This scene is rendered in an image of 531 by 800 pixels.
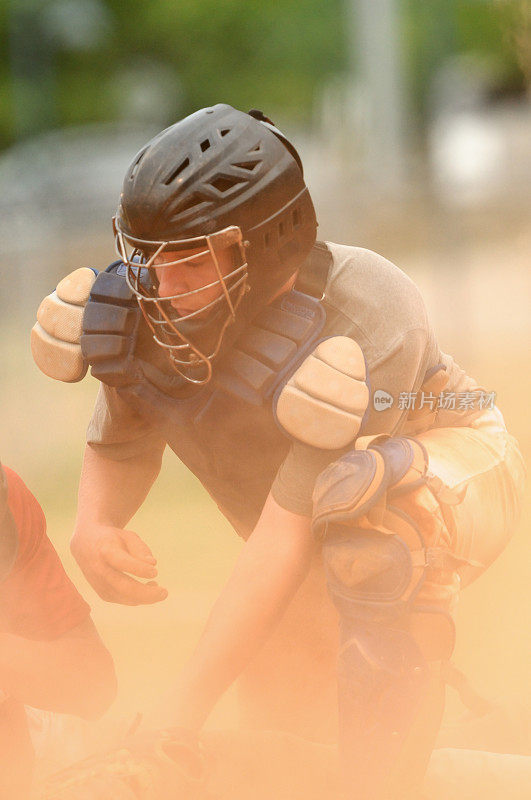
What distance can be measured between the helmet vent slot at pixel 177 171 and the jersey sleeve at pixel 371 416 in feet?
2.03

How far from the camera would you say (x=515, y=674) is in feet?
11.4

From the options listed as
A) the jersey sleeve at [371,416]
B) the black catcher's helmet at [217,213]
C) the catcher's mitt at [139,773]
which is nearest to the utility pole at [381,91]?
the black catcher's helmet at [217,213]

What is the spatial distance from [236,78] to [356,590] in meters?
19.6

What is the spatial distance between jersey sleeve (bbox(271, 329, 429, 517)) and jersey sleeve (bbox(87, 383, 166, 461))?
52 centimetres

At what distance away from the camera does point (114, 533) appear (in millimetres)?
2609

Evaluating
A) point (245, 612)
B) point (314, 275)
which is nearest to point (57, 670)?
point (245, 612)

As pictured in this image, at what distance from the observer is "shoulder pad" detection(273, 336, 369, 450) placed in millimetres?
2246

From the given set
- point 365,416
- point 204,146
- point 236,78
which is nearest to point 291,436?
point 365,416

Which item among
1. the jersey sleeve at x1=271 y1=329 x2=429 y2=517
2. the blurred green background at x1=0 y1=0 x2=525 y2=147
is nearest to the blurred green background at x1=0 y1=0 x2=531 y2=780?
the blurred green background at x1=0 y1=0 x2=525 y2=147

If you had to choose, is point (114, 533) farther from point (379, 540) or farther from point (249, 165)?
point (249, 165)

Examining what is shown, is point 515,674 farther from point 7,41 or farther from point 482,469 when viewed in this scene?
point 7,41

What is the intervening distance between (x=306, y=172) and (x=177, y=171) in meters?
16.6

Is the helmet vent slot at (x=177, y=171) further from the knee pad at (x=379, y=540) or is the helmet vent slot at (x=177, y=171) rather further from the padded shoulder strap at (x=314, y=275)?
the knee pad at (x=379, y=540)

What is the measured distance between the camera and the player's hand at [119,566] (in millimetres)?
2559
